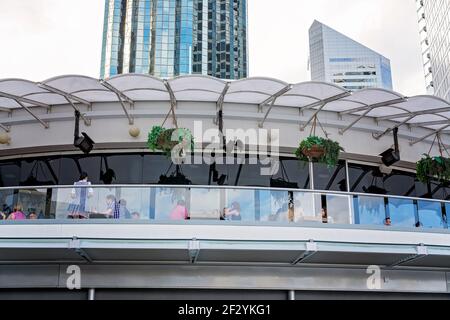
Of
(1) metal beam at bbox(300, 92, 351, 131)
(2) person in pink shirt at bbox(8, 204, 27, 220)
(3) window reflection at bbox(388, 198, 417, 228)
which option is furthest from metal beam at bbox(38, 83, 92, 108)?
(3) window reflection at bbox(388, 198, 417, 228)

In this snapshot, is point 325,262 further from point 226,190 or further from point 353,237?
point 226,190

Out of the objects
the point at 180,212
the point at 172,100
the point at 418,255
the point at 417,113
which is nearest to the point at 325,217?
the point at 418,255

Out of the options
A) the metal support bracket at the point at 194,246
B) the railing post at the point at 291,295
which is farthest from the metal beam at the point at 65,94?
the railing post at the point at 291,295

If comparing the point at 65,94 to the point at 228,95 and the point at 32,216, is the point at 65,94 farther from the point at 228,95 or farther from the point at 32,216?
the point at 228,95

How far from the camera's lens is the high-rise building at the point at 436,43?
2896 inches

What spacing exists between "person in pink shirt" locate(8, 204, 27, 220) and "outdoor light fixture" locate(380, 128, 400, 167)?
10035mm

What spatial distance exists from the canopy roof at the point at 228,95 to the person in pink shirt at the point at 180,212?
10.6 ft

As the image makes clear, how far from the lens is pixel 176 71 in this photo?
322 feet

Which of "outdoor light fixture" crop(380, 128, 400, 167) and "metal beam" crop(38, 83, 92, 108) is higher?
"metal beam" crop(38, 83, 92, 108)

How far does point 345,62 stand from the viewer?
147m

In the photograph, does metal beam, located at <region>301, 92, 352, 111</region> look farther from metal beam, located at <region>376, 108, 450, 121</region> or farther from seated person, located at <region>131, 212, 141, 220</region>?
seated person, located at <region>131, 212, 141, 220</region>

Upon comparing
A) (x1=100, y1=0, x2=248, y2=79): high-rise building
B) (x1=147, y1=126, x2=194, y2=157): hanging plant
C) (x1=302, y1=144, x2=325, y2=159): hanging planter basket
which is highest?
(x1=100, y1=0, x2=248, y2=79): high-rise building

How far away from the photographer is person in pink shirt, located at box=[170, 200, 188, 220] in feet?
37.2

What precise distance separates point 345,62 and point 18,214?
471 ft
